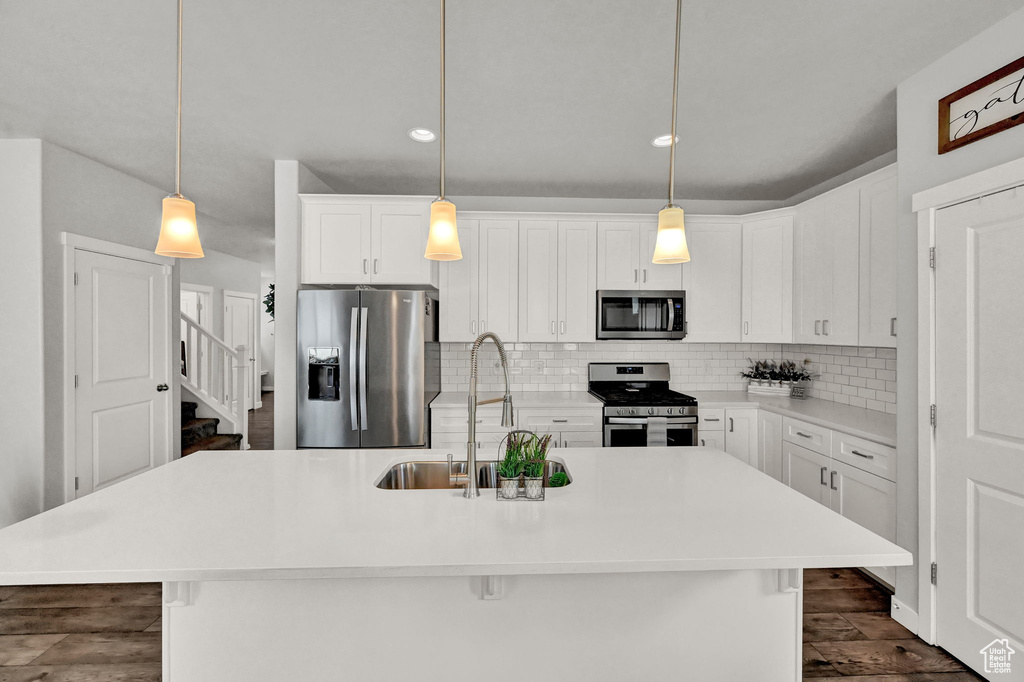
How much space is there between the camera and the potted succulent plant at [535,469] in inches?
62.6

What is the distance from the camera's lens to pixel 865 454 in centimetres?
280

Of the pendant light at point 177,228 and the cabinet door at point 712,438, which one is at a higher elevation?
the pendant light at point 177,228

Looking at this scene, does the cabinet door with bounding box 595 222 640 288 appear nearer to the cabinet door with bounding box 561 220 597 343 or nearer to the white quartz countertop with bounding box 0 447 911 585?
the cabinet door with bounding box 561 220 597 343

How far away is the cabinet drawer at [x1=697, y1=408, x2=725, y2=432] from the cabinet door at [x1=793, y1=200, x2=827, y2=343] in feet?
2.71

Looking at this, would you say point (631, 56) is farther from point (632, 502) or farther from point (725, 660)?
point (725, 660)

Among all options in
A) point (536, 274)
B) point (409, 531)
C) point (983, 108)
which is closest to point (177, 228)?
point (409, 531)

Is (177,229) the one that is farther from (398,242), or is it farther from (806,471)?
(806,471)

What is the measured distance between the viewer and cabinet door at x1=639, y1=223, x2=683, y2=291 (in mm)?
4043

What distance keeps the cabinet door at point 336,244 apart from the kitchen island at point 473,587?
7.26 feet

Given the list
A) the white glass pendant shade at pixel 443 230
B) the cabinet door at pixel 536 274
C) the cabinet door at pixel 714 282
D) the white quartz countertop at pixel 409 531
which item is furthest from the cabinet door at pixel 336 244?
the cabinet door at pixel 714 282

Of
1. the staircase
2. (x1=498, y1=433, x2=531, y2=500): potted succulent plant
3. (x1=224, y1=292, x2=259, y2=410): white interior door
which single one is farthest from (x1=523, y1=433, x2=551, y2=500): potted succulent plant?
(x1=224, y1=292, x2=259, y2=410): white interior door

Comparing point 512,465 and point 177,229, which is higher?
point 177,229

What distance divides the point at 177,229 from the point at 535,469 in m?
1.45

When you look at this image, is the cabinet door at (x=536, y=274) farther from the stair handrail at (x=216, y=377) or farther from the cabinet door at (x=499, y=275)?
the stair handrail at (x=216, y=377)
